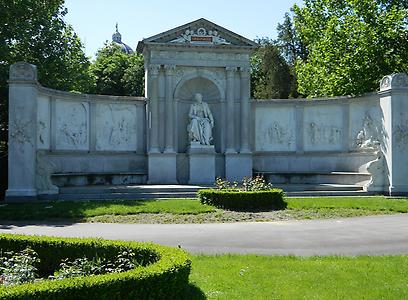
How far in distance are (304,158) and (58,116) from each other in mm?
14723

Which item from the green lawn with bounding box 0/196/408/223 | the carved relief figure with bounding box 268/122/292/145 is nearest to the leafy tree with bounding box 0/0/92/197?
the green lawn with bounding box 0/196/408/223

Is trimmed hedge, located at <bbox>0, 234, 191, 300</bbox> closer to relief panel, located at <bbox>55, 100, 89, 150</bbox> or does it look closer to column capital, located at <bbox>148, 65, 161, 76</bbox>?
relief panel, located at <bbox>55, 100, 89, 150</bbox>

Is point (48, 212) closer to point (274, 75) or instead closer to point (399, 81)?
point (399, 81)

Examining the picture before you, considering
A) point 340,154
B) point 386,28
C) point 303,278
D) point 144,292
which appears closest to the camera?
point 144,292

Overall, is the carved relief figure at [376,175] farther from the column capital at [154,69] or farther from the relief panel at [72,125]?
the relief panel at [72,125]

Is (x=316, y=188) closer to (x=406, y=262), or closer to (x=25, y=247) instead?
(x=406, y=262)

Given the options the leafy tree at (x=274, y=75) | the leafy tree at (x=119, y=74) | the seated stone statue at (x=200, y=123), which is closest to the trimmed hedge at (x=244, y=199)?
the seated stone statue at (x=200, y=123)

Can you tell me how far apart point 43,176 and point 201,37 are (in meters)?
12.8

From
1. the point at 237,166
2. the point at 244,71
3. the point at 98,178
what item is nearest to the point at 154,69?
the point at 244,71

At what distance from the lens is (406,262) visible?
10.8m

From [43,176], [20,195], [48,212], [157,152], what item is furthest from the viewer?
[157,152]

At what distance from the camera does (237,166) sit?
101 feet

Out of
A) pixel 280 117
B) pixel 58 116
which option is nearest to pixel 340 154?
pixel 280 117

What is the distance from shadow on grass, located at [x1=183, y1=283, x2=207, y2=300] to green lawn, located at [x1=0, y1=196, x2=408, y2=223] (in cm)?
948
